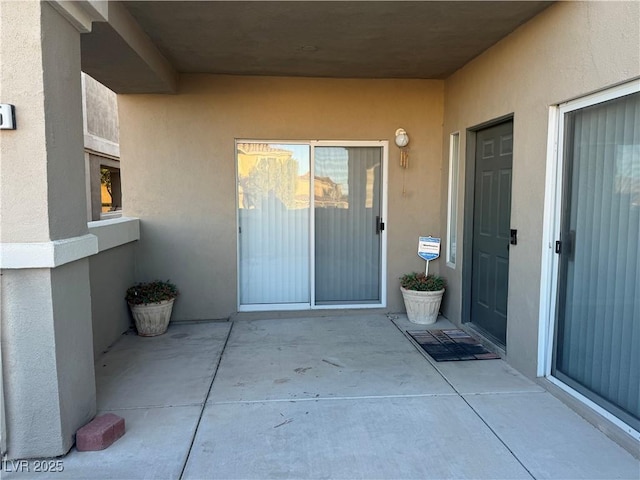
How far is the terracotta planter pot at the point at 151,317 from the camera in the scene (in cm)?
432

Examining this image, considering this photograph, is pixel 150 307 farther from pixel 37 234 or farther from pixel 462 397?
pixel 462 397

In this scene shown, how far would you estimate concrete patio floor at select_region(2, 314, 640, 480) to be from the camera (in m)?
2.26

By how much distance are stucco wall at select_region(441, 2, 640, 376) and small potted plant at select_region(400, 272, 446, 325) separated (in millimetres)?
1127

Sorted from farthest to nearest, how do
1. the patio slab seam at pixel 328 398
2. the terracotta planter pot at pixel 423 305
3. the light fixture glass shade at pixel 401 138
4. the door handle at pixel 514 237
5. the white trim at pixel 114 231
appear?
the light fixture glass shade at pixel 401 138 < the terracotta planter pot at pixel 423 305 < the white trim at pixel 114 231 < the door handle at pixel 514 237 < the patio slab seam at pixel 328 398

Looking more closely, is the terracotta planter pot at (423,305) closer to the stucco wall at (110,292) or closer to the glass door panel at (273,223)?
the glass door panel at (273,223)

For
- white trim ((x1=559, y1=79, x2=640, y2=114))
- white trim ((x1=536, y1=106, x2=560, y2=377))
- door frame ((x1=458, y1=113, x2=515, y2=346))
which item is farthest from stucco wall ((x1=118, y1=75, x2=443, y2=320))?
white trim ((x1=559, y1=79, x2=640, y2=114))

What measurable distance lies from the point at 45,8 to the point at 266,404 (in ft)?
8.12

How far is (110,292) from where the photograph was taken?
13.5 feet

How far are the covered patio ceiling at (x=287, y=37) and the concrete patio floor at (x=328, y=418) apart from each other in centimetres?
238

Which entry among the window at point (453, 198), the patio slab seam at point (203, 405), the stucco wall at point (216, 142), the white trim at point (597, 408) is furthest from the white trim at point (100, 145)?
the white trim at point (597, 408)

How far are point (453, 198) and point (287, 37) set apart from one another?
2.36 metres

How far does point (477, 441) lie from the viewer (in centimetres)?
249

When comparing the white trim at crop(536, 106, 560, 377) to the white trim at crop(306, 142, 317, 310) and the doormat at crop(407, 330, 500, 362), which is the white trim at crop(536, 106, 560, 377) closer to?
the doormat at crop(407, 330, 500, 362)

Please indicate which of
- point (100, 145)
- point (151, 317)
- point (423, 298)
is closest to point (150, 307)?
point (151, 317)
